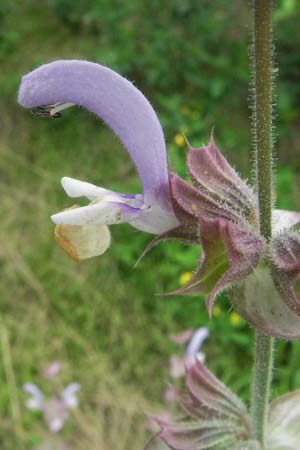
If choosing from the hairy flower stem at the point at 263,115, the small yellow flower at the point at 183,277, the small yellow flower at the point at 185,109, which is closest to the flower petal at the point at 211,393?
the hairy flower stem at the point at 263,115

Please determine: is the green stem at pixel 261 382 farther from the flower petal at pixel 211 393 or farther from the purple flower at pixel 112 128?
the purple flower at pixel 112 128

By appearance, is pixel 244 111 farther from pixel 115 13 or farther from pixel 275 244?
pixel 275 244

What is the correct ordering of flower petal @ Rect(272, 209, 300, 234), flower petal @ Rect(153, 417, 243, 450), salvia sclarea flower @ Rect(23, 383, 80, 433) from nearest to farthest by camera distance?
1. flower petal @ Rect(272, 209, 300, 234)
2. flower petal @ Rect(153, 417, 243, 450)
3. salvia sclarea flower @ Rect(23, 383, 80, 433)

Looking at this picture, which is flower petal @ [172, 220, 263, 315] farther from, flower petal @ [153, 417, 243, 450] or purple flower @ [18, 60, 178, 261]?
flower petal @ [153, 417, 243, 450]

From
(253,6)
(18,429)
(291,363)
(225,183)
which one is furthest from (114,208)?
(18,429)

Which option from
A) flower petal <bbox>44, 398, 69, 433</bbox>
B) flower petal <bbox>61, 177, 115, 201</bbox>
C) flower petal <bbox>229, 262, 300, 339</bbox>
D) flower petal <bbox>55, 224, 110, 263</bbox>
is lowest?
flower petal <bbox>44, 398, 69, 433</bbox>

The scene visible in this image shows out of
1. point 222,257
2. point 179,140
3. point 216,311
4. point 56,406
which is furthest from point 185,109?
point 222,257

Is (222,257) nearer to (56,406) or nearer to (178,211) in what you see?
(178,211)

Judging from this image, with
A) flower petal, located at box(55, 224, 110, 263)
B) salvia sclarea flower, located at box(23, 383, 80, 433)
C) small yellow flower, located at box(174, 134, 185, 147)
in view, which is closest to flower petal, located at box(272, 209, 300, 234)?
flower petal, located at box(55, 224, 110, 263)
